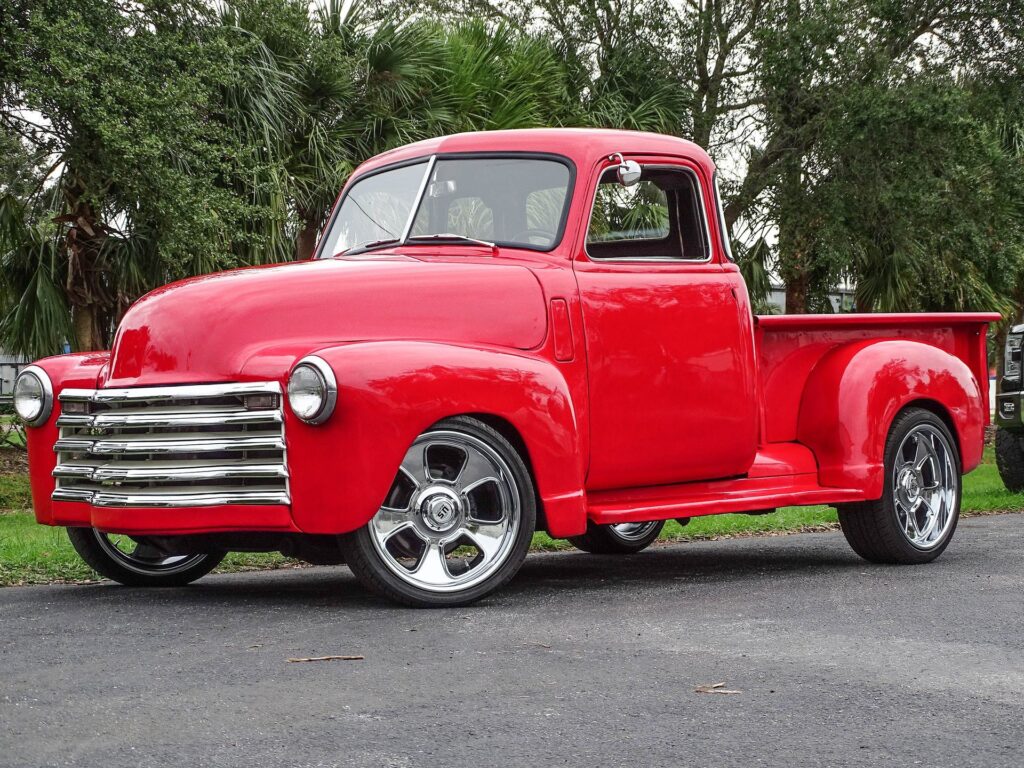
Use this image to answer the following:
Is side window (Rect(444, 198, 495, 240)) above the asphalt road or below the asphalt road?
above

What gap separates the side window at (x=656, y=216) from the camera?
740 cm

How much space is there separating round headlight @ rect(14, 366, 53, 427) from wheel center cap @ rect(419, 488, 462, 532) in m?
1.92

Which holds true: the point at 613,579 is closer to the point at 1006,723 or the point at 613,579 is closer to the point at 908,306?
the point at 1006,723

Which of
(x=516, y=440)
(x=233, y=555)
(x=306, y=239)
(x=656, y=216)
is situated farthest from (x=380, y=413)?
(x=306, y=239)

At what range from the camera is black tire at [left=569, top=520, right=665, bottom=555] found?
9.05 metres

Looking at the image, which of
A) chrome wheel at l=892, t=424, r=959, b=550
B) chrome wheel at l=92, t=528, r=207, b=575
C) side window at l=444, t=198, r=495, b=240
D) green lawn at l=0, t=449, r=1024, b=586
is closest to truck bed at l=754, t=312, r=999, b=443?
chrome wheel at l=892, t=424, r=959, b=550

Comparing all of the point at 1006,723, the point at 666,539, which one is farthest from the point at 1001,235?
the point at 1006,723

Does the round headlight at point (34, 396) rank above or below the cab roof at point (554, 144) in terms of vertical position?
below

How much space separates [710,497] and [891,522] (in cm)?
128

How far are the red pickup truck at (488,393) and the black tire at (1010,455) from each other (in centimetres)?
526

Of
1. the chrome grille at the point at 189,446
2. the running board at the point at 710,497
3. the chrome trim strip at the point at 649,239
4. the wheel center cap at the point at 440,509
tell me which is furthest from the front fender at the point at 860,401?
the chrome grille at the point at 189,446

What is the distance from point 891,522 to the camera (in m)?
7.93

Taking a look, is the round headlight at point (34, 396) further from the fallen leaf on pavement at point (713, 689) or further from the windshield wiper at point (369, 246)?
the fallen leaf on pavement at point (713, 689)

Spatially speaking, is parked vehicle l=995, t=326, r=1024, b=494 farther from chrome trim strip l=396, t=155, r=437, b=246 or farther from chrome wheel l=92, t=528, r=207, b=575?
chrome wheel l=92, t=528, r=207, b=575
